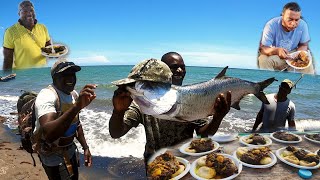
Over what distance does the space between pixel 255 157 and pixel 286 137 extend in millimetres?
589

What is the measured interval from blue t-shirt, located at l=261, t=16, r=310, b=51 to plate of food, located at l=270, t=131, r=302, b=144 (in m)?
2.81

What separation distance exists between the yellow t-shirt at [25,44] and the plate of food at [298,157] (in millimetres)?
4010

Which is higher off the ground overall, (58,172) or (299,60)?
(299,60)

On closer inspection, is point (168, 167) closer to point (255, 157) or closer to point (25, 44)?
point (255, 157)

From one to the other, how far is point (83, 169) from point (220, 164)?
20.8 feet

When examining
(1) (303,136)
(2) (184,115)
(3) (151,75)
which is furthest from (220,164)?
(1) (303,136)

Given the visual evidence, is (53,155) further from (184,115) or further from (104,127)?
(104,127)

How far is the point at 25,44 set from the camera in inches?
187

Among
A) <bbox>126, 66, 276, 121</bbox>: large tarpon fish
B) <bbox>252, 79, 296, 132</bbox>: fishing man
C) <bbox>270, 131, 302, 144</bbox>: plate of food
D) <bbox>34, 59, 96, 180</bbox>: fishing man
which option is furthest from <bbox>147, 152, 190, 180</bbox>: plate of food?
<bbox>252, 79, 296, 132</bbox>: fishing man

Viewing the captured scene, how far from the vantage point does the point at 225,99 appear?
2.14 m

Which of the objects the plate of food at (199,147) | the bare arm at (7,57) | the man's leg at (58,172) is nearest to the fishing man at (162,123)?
the plate of food at (199,147)

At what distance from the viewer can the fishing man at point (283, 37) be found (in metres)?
4.75

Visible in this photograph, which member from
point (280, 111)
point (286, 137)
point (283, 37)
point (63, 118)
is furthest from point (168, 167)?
point (280, 111)

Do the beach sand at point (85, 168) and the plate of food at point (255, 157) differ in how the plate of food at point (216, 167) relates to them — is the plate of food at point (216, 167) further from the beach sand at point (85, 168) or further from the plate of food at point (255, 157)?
the beach sand at point (85, 168)
